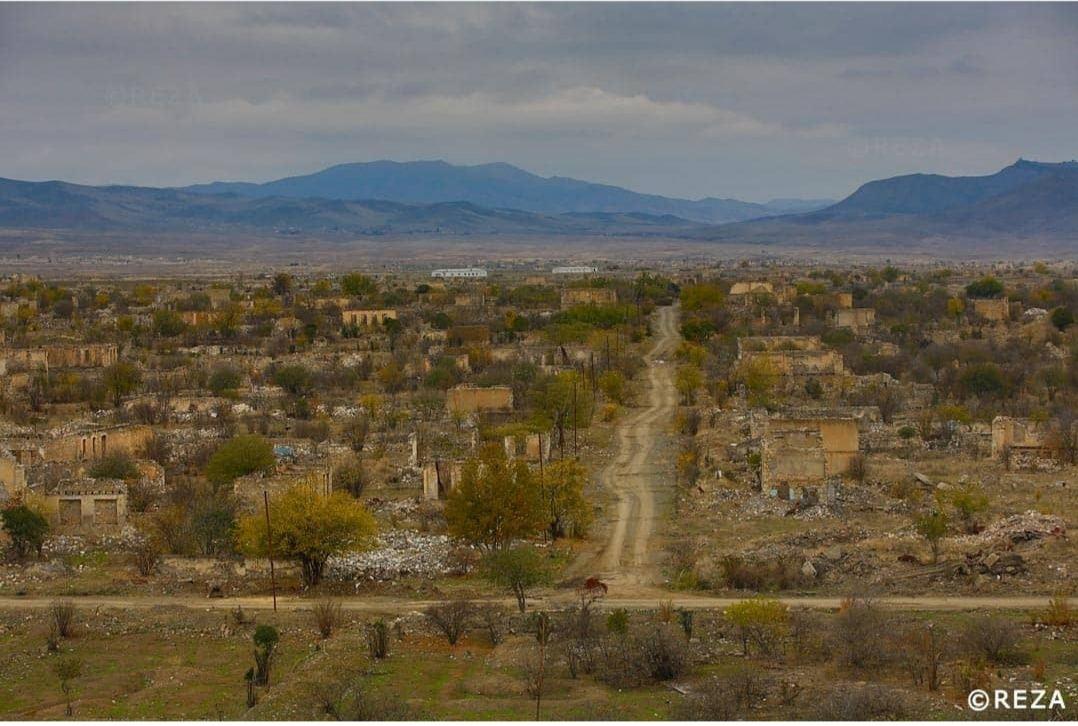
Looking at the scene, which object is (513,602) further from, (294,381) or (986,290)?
(986,290)

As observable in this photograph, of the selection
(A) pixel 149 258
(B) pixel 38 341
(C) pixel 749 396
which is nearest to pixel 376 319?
(B) pixel 38 341

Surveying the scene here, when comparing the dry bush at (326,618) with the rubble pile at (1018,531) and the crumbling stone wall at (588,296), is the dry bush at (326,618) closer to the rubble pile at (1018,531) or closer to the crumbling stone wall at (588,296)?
the rubble pile at (1018,531)

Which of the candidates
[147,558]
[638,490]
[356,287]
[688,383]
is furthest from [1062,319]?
[147,558]

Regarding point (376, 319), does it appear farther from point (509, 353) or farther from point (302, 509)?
point (302, 509)

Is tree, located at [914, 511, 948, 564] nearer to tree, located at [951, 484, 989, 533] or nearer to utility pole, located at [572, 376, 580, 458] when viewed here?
tree, located at [951, 484, 989, 533]

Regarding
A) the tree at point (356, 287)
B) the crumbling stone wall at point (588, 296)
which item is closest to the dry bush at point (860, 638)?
the crumbling stone wall at point (588, 296)

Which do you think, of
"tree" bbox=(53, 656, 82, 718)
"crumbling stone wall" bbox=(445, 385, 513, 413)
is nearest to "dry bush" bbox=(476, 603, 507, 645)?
"tree" bbox=(53, 656, 82, 718)
